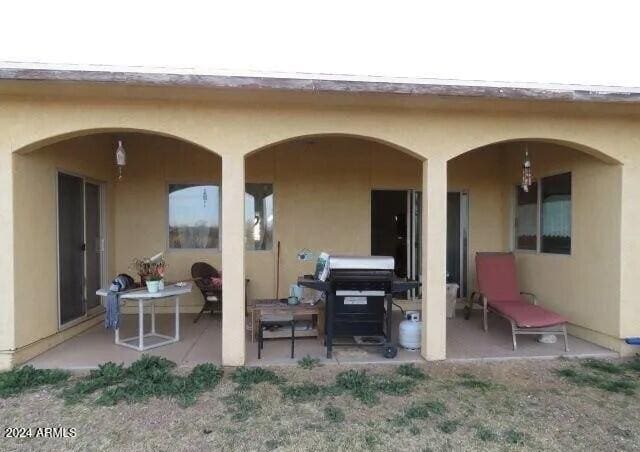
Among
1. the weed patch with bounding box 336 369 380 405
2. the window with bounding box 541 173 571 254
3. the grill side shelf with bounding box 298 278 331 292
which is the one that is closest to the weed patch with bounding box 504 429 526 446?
the weed patch with bounding box 336 369 380 405

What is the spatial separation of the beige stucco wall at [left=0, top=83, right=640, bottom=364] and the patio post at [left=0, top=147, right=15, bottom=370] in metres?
0.01

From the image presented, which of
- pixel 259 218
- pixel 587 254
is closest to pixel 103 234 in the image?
pixel 259 218

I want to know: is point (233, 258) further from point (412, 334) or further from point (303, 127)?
point (412, 334)

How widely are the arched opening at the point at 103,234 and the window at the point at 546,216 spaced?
4988 millimetres

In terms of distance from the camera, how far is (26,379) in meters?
3.78

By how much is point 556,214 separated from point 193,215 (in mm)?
5736

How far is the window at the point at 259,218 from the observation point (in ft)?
22.2

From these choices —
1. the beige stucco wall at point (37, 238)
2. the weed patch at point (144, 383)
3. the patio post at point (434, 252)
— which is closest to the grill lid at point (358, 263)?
the patio post at point (434, 252)

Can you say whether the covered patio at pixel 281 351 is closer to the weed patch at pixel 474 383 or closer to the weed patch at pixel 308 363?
the weed patch at pixel 308 363

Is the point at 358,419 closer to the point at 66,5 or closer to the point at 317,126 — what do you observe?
the point at 317,126

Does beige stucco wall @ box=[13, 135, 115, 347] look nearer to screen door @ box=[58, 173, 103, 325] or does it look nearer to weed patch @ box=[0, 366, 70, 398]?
screen door @ box=[58, 173, 103, 325]

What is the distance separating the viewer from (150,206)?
21.8ft

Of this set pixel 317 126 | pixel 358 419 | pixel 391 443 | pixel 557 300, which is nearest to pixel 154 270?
pixel 317 126

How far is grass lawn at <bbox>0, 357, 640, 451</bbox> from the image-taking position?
2863 millimetres
